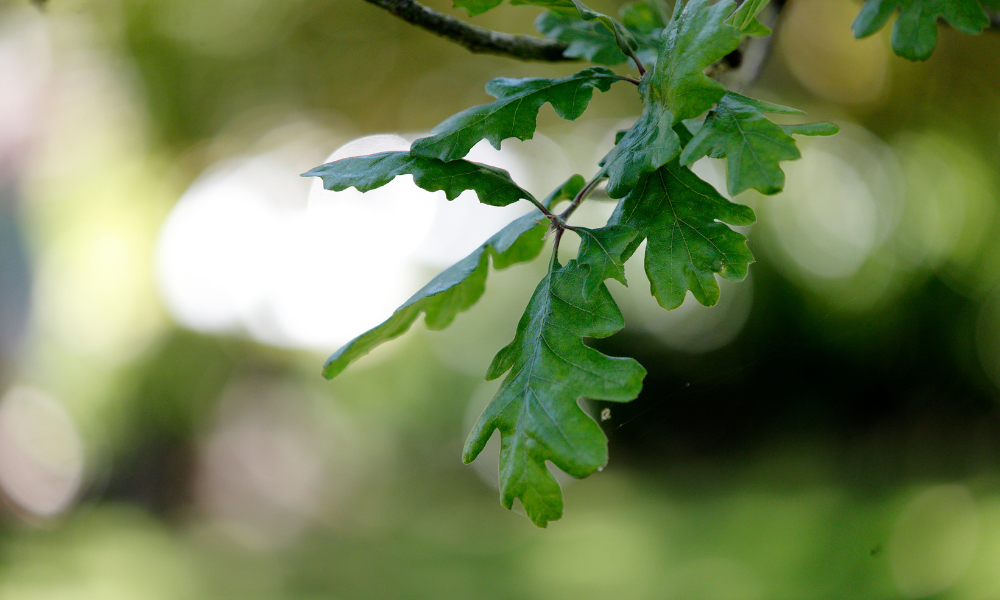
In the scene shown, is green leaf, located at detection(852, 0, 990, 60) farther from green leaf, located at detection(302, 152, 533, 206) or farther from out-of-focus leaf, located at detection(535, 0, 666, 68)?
green leaf, located at detection(302, 152, 533, 206)

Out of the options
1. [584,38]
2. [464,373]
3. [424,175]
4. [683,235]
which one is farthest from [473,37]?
[464,373]

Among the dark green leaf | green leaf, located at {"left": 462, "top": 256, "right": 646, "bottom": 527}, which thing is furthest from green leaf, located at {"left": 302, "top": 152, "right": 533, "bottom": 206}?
the dark green leaf

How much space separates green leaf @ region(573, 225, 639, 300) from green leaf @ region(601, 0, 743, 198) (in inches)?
1.4

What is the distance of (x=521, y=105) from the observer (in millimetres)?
662

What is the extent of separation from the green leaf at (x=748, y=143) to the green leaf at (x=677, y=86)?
0.03 m

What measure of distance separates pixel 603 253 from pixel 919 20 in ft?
1.97

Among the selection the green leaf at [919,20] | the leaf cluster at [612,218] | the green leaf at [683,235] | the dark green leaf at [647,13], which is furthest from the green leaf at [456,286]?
the green leaf at [919,20]

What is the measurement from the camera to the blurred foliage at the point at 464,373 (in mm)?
2924

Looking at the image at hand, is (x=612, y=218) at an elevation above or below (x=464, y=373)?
above

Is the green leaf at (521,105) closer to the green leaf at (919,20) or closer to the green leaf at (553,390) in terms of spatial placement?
the green leaf at (553,390)

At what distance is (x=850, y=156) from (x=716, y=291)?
3652mm

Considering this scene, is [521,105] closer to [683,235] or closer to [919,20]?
[683,235]

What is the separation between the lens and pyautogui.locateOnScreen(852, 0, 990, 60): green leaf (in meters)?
0.76

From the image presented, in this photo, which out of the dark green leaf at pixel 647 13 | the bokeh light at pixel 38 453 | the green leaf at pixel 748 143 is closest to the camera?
the green leaf at pixel 748 143
